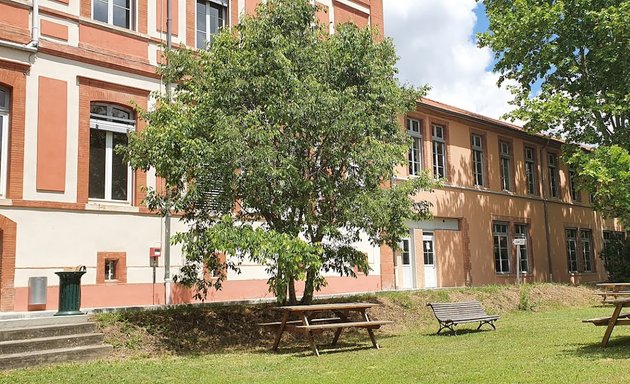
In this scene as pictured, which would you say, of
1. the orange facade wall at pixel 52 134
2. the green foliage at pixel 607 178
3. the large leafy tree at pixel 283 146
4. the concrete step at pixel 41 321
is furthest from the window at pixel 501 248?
the concrete step at pixel 41 321

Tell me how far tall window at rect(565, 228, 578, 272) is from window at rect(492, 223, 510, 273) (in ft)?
18.5

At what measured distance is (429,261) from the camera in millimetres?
23078

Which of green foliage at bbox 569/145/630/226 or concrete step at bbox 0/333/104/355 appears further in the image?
green foliage at bbox 569/145/630/226

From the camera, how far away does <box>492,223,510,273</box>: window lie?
85.4 ft

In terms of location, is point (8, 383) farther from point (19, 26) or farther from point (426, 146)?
point (426, 146)

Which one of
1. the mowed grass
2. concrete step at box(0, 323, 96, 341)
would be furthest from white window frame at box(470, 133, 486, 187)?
concrete step at box(0, 323, 96, 341)

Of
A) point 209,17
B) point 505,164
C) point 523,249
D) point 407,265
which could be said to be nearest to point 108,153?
point 209,17

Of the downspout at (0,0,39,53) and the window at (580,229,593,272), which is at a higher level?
the downspout at (0,0,39,53)

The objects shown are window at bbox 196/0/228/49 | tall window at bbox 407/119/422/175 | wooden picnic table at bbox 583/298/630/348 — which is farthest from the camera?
tall window at bbox 407/119/422/175

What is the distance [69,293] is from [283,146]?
4.84m

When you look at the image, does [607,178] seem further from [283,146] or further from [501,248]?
[283,146]

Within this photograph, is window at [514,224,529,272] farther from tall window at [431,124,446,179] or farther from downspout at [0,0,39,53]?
downspout at [0,0,39,53]

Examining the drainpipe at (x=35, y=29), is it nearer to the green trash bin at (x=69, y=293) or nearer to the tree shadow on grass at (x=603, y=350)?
the green trash bin at (x=69, y=293)

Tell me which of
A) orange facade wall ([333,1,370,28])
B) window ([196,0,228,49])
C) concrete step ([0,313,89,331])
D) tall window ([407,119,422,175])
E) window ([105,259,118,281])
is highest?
orange facade wall ([333,1,370,28])
